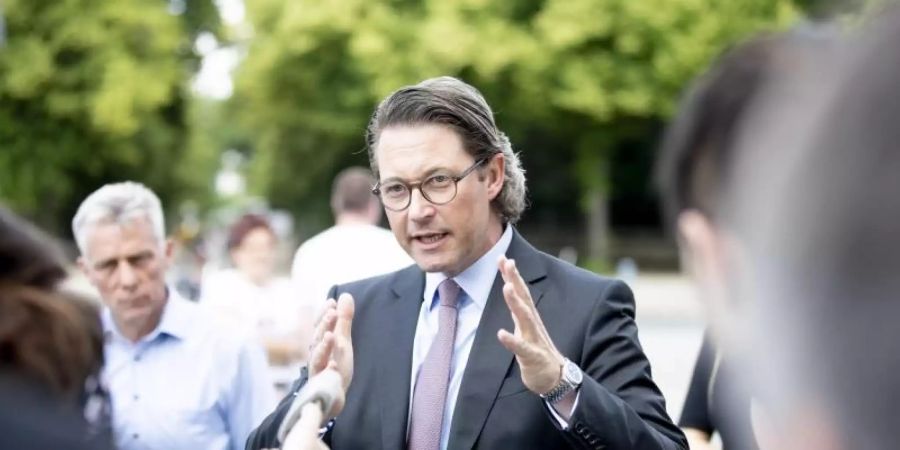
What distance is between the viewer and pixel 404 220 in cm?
289

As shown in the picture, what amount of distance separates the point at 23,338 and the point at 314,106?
1123 inches

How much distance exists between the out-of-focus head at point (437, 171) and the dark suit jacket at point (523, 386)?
0.15 metres

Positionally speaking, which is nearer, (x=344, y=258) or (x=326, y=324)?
(x=326, y=324)

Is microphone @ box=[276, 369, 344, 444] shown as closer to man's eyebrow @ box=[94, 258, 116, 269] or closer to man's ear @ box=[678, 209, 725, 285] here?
man's ear @ box=[678, 209, 725, 285]

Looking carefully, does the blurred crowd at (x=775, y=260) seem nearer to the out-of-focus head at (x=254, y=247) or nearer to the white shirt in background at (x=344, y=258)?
the white shirt in background at (x=344, y=258)

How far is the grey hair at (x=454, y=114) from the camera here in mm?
2883

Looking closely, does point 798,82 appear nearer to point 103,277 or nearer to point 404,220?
point 404,220

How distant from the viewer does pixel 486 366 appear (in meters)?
2.72

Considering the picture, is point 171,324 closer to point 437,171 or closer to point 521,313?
point 437,171

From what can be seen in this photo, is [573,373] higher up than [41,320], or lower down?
lower down

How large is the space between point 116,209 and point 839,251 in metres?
3.39

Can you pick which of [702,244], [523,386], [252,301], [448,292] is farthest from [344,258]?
[702,244]

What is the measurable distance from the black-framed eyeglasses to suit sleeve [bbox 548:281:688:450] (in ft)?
1.50

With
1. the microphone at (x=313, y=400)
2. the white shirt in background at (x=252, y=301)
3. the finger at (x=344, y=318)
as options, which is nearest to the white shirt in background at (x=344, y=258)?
the white shirt in background at (x=252, y=301)
